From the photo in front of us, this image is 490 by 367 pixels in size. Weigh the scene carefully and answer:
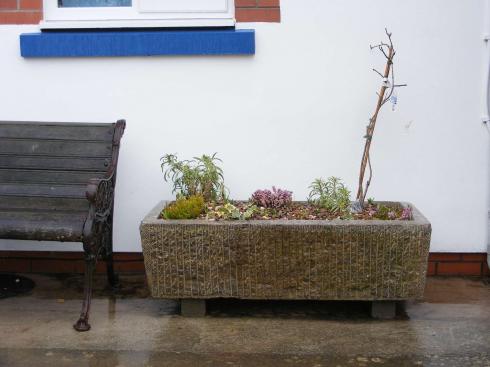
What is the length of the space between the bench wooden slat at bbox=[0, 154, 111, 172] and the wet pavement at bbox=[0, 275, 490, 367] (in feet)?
2.64

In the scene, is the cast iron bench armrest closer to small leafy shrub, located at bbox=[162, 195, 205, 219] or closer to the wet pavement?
small leafy shrub, located at bbox=[162, 195, 205, 219]

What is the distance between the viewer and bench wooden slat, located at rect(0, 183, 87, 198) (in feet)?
14.0

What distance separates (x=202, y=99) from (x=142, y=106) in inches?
15.9

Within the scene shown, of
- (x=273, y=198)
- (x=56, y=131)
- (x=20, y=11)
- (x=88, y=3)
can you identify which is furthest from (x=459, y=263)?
(x=20, y=11)

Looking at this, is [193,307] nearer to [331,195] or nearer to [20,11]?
[331,195]

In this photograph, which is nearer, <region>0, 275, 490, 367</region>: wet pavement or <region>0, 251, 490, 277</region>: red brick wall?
<region>0, 275, 490, 367</region>: wet pavement

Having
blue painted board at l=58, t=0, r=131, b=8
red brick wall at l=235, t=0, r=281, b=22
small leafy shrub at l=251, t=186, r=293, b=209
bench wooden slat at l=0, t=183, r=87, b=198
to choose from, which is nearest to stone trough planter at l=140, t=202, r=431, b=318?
small leafy shrub at l=251, t=186, r=293, b=209

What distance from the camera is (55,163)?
438 cm

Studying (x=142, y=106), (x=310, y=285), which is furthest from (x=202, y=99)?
(x=310, y=285)

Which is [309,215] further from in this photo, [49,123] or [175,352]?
[49,123]

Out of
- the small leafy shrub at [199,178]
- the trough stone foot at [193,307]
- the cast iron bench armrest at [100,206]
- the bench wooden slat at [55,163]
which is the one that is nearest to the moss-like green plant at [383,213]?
the small leafy shrub at [199,178]

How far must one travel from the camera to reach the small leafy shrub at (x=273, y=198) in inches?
166

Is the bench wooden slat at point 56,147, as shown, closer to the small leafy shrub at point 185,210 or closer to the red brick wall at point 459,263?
the small leafy shrub at point 185,210

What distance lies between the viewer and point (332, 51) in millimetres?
4539
